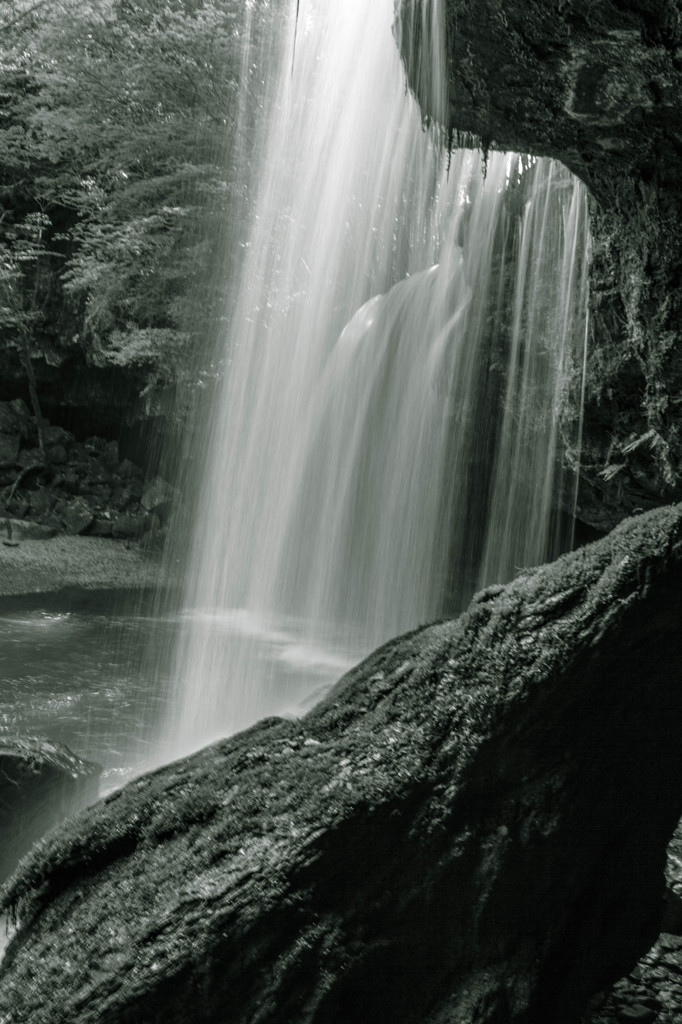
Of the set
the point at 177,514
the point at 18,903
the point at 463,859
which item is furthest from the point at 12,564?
the point at 463,859

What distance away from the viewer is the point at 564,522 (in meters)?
11.0

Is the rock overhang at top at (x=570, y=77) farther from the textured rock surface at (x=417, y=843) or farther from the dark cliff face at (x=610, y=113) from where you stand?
the textured rock surface at (x=417, y=843)

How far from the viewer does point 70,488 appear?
57.1ft

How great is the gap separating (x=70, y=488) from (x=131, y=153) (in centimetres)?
732

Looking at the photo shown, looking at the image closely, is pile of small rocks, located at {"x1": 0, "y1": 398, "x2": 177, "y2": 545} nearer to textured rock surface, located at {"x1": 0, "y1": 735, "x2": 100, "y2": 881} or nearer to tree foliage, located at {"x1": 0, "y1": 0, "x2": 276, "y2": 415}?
tree foliage, located at {"x1": 0, "y1": 0, "x2": 276, "y2": 415}

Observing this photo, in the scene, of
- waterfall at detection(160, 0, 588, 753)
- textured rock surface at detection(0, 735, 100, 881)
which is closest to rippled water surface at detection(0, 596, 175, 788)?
waterfall at detection(160, 0, 588, 753)

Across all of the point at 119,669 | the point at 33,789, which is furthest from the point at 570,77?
the point at 119,669

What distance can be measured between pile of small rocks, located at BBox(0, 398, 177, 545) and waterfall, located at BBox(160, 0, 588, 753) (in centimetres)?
282

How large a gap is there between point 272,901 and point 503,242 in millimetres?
9040

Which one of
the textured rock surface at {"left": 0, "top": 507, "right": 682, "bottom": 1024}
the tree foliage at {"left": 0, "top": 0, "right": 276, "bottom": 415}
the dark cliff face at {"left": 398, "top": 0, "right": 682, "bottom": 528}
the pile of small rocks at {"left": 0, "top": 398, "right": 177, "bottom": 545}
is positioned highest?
the tree foliage at {"left": 0, "top": 0, "right": 276, "bottom": 415}

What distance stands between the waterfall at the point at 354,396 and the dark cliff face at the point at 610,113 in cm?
547

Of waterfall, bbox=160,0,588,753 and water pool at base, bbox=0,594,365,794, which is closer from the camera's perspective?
water pool at base, bbox=0,594,365,794

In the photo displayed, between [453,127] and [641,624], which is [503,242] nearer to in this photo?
[453,127]

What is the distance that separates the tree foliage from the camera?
12.6 m
